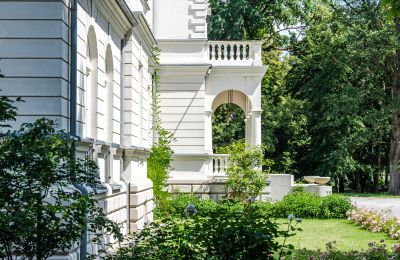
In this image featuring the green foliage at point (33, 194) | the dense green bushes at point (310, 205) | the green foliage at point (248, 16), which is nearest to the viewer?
the green foliage at point (33, 194)

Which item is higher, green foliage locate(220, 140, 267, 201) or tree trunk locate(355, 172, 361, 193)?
green foliage locate(220, 140, 267, 201)

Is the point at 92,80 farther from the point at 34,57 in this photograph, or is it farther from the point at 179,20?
the point at 179,20

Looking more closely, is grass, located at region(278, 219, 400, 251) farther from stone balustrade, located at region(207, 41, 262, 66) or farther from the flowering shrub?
stone balustrade, located at region(207, 41, 262, 66)

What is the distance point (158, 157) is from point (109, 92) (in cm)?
796

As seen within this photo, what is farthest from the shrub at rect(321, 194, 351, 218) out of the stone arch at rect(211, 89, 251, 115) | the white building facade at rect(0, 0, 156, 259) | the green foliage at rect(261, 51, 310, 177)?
the green foliage at rect(261, 51, 310, 177)

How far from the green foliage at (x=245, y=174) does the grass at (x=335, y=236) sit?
2.85m

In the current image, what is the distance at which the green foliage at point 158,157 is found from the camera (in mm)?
22172

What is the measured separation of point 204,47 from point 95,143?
15.0 metres

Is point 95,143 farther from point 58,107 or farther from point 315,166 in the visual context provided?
point 315,166

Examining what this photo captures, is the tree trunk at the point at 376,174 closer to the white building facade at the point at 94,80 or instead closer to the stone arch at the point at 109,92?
the white building facade at the point at 94,80

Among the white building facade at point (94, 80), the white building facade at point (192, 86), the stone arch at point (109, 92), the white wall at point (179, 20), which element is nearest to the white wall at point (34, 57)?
the white building facade at point (94, 80)

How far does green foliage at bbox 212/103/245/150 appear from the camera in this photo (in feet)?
147

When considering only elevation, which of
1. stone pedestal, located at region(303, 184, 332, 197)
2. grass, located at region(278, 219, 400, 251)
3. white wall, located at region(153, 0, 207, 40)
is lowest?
grass, located at region(278, 219, 400, 251)

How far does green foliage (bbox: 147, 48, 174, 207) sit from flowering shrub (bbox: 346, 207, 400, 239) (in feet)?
20.7
